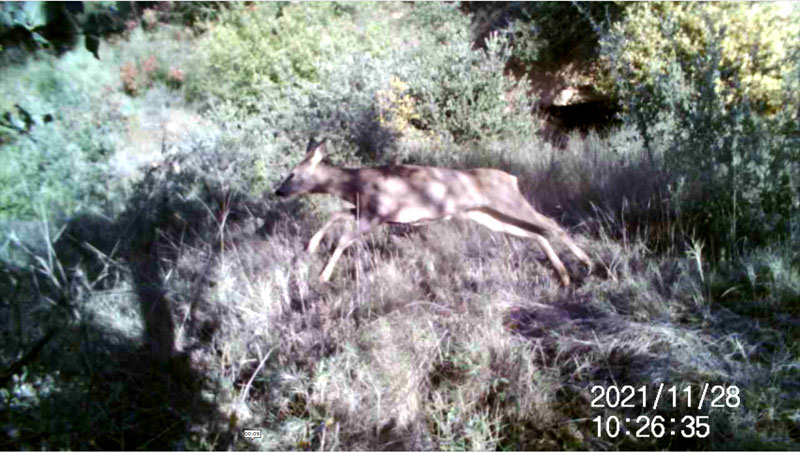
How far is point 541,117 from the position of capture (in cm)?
1155

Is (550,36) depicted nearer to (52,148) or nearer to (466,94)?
(466,94)

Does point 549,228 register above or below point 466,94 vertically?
below

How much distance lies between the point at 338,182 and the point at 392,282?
3.14ft

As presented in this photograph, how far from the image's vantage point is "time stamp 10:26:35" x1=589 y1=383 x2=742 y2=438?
303 cm

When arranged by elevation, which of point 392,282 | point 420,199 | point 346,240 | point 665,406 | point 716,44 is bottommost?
point 665,406

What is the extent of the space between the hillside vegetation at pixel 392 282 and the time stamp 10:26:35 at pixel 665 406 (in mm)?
14

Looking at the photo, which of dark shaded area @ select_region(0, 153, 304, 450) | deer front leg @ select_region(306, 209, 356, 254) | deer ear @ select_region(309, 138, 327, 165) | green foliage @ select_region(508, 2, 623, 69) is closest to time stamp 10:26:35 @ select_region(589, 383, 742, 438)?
dark shaded area @ select_region(0, 153, 304, 450)

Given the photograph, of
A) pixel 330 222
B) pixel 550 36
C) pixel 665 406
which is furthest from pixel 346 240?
pixel 550 36

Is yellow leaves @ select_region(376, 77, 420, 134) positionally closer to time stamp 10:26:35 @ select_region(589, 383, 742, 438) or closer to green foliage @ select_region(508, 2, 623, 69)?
green foliage @ select_region(508, 2, 623, 69)

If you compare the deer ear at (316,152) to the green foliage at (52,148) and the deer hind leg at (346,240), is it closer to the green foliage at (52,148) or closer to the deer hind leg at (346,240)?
the deer hind leg at (346,240)

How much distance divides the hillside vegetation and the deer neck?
0.56m

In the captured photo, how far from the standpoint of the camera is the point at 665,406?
10.4 ft

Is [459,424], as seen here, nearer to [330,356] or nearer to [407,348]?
[407,348]

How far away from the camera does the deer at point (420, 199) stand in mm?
4695
